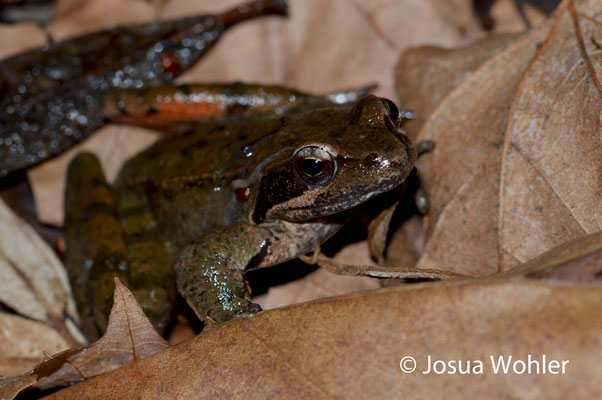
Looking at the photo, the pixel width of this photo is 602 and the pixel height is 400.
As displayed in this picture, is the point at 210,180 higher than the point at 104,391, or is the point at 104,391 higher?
the point at 210,180

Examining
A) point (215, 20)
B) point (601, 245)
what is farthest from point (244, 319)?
point (215, 20)

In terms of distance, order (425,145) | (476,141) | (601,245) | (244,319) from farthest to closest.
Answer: (425,145) < (476,141) < (244,319) < (601,245)

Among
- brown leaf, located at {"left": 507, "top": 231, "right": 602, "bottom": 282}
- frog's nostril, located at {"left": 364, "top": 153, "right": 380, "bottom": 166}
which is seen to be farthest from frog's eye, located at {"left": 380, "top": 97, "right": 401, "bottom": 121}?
brown leaf, located at {"left": 507, "top": 231, "right": 602, "bottom": 282}

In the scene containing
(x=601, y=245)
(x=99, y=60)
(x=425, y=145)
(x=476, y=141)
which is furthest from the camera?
(x=99, y=60)

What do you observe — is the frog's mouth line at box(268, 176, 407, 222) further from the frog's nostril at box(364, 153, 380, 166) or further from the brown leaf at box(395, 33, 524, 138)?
the brown leaf at box(395, 33, 524, 138)

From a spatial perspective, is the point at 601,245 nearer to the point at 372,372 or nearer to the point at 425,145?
the point at 372,372

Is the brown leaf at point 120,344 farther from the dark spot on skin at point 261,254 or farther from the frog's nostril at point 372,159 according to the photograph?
the frog's nostril at point 372,159

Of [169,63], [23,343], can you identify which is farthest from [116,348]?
[169,63]
